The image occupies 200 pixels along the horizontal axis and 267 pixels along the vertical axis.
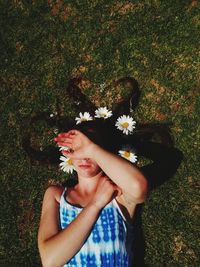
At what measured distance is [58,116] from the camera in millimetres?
5344

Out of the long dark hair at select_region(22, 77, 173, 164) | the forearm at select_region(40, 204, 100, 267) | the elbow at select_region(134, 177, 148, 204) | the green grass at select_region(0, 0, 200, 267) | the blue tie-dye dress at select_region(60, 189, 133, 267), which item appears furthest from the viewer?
the long dark hair at select_region(22, 77, 173, 164)

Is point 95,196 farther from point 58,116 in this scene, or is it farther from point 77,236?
point 58,116

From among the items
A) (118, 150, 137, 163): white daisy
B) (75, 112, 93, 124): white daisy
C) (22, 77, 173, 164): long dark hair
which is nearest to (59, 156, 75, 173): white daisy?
(22, 77, 173, 164): long dark hair

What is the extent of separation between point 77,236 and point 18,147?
6.57 feet

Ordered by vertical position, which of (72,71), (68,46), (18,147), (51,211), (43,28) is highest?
(43,28)

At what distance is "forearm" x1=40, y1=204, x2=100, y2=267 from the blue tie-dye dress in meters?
0.11

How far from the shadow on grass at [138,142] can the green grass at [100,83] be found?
7cm

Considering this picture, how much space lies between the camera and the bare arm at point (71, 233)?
3.76 metres

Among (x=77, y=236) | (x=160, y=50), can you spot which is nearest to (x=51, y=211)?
(x=77, y=236)

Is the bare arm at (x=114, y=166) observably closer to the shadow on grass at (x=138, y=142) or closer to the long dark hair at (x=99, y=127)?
the long dark hair at (x=99, y=127)

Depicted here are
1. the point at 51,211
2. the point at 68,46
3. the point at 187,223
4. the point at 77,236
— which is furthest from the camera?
the point at 68,46

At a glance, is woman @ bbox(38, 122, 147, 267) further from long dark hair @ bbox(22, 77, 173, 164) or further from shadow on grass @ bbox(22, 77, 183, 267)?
shadow on grass @ bbox(22, 77, 183, 267)

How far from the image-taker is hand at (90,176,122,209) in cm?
388

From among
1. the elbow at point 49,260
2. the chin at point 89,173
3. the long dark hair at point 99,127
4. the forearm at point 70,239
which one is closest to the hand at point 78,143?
the chin at point 89,173
